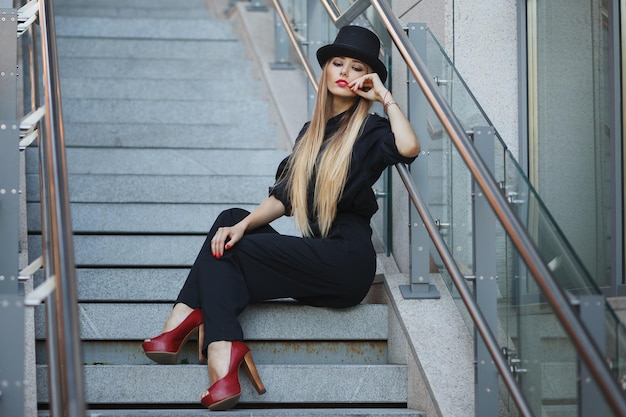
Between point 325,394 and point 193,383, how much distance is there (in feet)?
1.45

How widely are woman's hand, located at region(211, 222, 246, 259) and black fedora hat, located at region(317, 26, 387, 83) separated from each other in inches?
28.6

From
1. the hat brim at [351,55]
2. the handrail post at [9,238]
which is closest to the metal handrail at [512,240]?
the hat brim at [351,55]

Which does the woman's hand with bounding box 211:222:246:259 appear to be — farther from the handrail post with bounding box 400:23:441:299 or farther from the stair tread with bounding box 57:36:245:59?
the stair tread with bounding box 57:36:245:59

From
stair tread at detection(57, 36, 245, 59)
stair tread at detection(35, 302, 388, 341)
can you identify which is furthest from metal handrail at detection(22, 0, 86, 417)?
stair tread at detection(57, 36, 245, 59)

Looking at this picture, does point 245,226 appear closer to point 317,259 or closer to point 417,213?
point 317,259

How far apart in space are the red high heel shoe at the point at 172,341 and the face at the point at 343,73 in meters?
0.94

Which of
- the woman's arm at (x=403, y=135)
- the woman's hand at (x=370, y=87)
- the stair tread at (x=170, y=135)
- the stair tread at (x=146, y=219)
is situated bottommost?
the stair tread at (x=146, y=219)

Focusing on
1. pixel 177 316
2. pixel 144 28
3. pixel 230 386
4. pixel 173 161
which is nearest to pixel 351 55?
pixel 177 316

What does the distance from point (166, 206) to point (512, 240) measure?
241cm

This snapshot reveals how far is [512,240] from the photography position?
271cm

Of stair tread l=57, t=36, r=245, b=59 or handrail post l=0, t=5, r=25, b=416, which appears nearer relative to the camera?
handrail post l=0, t=5, r=25, b=416

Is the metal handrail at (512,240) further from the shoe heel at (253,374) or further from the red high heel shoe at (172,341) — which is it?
the red high heel shoe at (172,341)

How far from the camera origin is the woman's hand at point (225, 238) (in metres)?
3.64

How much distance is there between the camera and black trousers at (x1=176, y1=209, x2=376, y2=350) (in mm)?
3627
